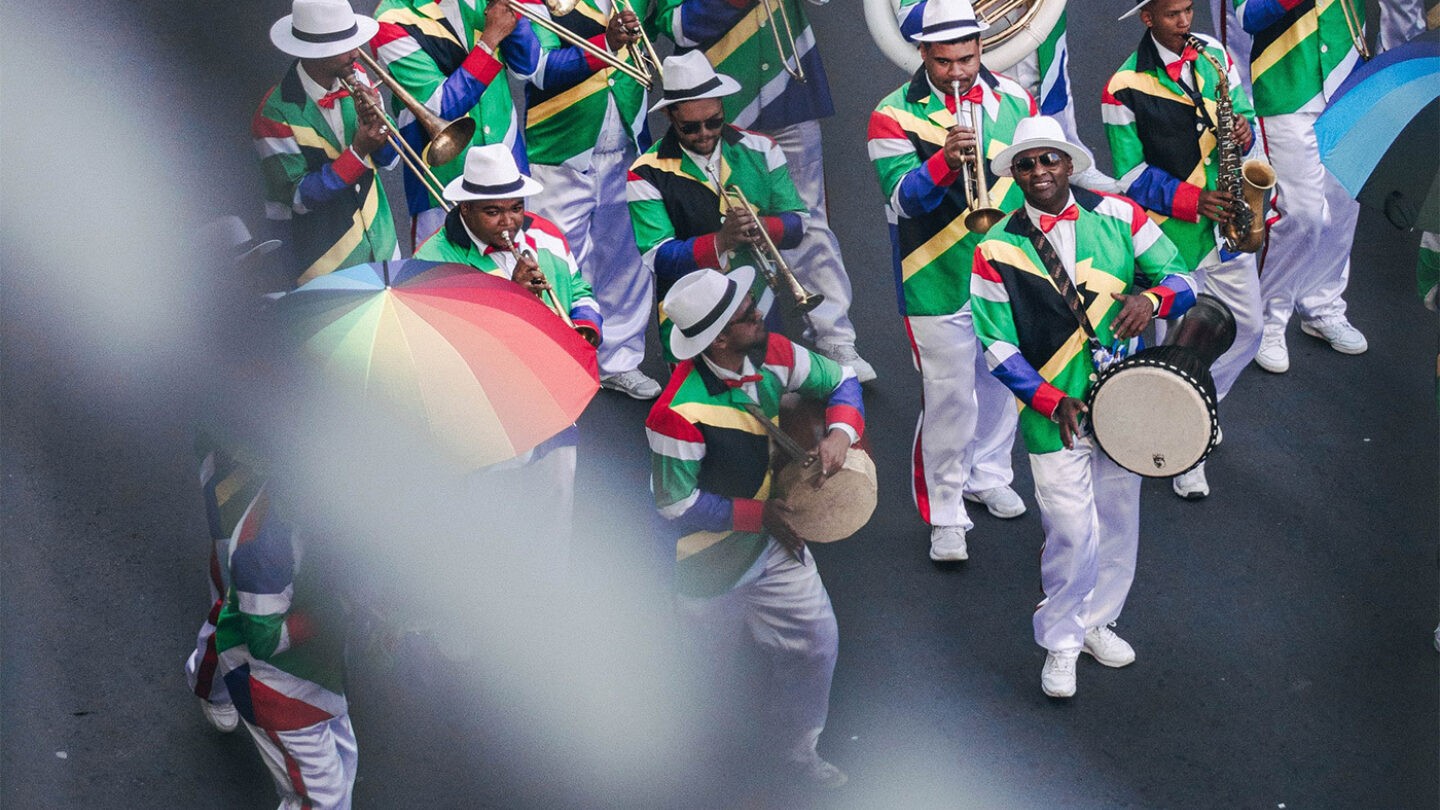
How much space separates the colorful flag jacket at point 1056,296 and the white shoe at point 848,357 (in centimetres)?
194

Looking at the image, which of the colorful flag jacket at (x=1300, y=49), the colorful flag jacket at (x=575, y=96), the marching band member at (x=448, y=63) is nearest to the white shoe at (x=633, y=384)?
the colorful flag jacket at (x=575, y=96)

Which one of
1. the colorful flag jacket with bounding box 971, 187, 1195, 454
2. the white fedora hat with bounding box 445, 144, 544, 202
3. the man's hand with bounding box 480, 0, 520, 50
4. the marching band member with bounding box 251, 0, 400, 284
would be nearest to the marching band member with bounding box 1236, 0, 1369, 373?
the colorful flag jacket with bounding box 971, 187, 1195, 454

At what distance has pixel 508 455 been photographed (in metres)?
4.64

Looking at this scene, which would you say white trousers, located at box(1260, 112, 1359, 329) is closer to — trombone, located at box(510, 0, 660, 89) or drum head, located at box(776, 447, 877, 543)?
trombone, located at box(510, 0, 660, 89)

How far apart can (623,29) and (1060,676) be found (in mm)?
3302

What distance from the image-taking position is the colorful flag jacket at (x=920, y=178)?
627 cm

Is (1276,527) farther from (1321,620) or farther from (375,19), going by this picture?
(375,19)

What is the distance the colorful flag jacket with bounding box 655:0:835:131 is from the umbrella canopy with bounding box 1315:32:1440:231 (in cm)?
271

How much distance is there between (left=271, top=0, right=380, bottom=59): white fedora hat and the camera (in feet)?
19.8

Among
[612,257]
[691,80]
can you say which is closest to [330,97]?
[691,80]

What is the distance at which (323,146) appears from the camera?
6.33 metres

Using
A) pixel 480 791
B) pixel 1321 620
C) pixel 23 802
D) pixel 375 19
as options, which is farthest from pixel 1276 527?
pixel 23 802

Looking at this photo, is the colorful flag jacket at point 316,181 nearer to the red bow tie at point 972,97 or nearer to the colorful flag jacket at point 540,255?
the colorful flag jacket at point 540,255

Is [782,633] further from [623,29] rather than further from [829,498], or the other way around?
[623,29]
